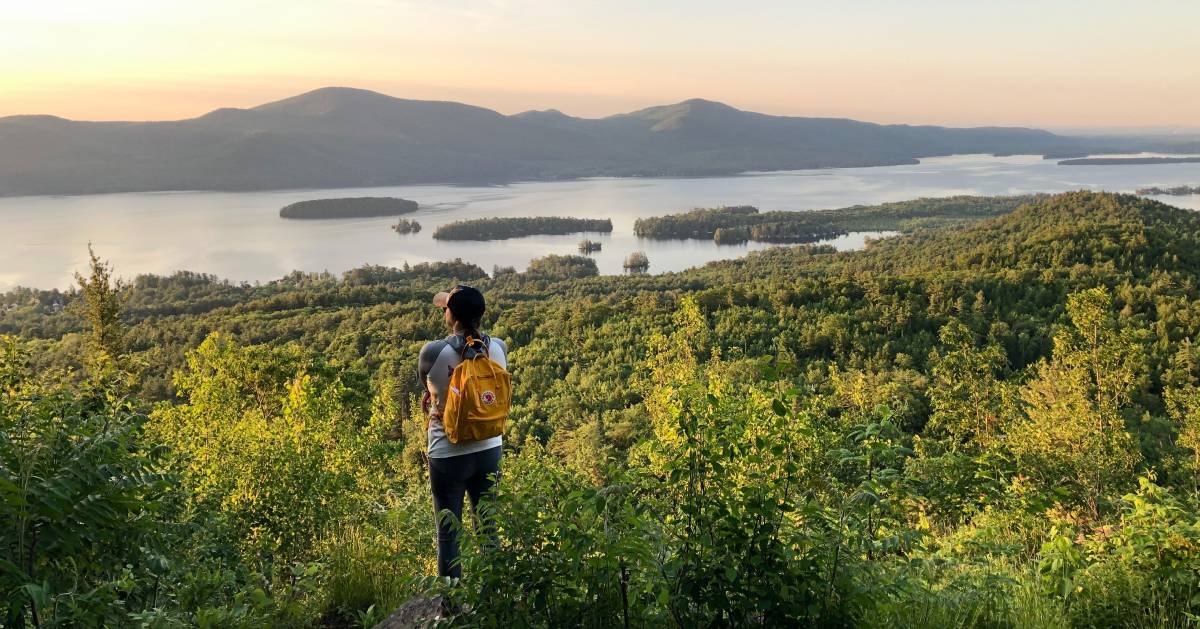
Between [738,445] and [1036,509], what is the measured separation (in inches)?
82.4

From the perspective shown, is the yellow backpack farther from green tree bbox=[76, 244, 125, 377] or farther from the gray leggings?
green tree bbox=[76, 244, 125, 377]

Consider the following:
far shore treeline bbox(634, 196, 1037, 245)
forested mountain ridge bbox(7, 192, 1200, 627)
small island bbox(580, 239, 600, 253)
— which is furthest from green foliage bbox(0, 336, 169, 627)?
far shore treeline bbox(634, 196, 1037, 245)

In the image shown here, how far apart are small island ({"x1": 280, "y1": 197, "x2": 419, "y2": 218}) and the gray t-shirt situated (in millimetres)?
136222

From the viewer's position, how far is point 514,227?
359 ft

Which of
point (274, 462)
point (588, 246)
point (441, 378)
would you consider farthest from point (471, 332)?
point (588, 246)

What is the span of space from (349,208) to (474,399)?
142225mm

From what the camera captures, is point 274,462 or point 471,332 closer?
point 471,332

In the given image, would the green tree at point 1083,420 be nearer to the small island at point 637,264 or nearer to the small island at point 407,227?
the small island at point 637,264

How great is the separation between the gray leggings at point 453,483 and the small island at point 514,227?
334 ft

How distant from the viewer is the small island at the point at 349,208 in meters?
128

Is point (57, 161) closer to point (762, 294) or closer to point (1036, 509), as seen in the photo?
point (762, 294)

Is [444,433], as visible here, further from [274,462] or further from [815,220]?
[815,220]

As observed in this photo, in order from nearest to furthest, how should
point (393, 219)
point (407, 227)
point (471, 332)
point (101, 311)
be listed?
1. point (471, 332)
2. point (101, 311)
3. point (407, 227)
4. point (393, 219)

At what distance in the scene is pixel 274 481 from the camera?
6.02 meters
